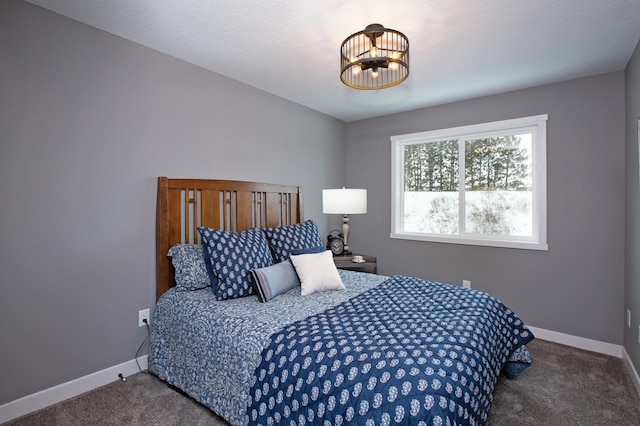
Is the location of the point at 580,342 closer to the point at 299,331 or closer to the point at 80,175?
the point at 299,331

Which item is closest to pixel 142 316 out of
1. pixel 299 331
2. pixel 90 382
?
pixel 90 382

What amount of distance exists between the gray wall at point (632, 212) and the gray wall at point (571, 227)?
0.12 m

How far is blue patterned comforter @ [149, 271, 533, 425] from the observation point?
1.21 meters

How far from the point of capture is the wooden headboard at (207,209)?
252cm

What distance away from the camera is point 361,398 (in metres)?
1.20

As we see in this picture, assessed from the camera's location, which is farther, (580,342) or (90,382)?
(580,342)

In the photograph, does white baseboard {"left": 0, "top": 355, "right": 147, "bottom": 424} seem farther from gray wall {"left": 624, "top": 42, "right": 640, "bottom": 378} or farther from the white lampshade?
gray wall {"left": 624, "top": 42, "right": 640, "bottom": 378}

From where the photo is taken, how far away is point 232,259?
235cm

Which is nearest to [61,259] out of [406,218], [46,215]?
[46,215]

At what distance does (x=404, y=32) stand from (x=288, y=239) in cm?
183

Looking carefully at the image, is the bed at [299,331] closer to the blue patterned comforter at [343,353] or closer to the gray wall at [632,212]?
the blue patterned comforter at [343,353]

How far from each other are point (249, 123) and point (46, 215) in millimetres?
1832

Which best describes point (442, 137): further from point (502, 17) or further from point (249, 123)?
point (249, 123)

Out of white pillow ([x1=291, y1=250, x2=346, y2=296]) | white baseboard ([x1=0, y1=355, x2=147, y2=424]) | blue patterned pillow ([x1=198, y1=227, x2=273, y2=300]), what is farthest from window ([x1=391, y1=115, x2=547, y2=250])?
white baseboard ([x1=0, y1=355, x2=147, y2=424])
